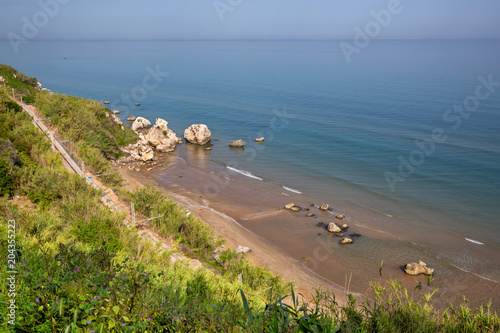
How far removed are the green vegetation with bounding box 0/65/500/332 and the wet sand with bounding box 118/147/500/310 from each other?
15.6 feet

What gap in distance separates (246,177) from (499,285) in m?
20.3

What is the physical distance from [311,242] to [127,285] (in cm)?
1717

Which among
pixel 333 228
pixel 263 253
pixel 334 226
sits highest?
pixel 334 226

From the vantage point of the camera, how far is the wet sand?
17.6 meters

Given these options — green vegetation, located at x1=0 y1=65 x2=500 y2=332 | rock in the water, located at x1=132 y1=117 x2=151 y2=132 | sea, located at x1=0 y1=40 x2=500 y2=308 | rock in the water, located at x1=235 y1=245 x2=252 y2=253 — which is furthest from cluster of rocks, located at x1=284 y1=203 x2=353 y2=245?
rock in the water, located at x1=132 y1=117 x2=151 y2=132

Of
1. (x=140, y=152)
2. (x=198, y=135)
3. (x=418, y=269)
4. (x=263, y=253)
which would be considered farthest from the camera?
(x=198, y=135)

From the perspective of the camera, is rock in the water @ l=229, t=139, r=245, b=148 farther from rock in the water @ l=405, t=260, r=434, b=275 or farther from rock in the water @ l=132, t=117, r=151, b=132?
rock in the water @ l=405, t=260, r=434, b=275

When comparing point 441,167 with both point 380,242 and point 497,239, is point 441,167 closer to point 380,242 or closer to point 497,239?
point 497,239

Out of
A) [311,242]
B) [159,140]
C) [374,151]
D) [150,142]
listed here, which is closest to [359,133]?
[374,151]

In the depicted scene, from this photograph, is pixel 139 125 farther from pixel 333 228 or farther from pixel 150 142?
pixel 333 228

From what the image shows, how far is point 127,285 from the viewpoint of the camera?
5.29 m

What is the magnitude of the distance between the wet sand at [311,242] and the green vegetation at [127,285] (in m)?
4.74

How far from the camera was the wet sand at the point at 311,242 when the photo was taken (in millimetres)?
17562

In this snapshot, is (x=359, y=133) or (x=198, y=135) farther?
(x=359, y=133)
